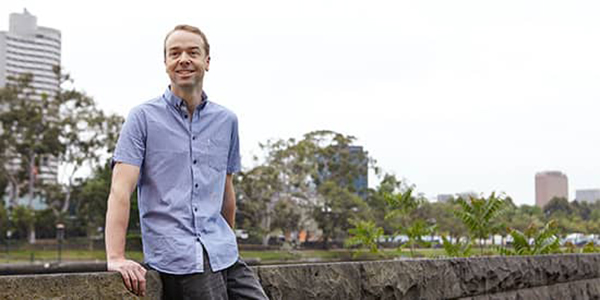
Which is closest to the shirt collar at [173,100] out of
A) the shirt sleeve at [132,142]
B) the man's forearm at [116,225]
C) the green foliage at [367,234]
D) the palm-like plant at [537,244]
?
the shirt sleeve at [132,142]

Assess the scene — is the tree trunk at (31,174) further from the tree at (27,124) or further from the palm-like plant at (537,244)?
the palm-like plant at (537,244)

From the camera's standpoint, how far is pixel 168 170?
218cm

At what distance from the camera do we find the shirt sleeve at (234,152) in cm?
243

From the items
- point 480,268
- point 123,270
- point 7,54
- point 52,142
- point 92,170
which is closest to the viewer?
point 123,270

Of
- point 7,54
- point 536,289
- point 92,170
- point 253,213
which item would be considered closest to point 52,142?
point 92,170

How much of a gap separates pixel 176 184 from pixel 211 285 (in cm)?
32

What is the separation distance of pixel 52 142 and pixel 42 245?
7.56 m

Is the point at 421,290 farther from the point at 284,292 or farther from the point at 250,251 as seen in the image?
the point at 250,251

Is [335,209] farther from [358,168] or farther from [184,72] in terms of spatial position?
[184,72]

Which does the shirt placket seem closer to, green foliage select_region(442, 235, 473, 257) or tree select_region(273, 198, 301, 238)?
green foliage select_region(442, 235, 473, 257)

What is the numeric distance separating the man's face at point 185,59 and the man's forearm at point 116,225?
0.39 m

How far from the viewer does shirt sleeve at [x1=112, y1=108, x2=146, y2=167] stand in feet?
7.06

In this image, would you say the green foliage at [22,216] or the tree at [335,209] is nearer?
the green foliage at [22,216]

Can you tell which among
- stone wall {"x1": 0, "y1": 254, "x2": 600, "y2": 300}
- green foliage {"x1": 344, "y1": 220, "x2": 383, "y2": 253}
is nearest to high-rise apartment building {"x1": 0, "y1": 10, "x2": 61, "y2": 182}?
green foliage {"x1": 344, "y1": 220, "x2": 383, "y2": 253}
